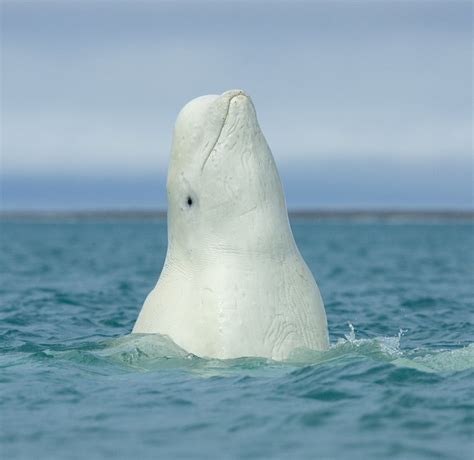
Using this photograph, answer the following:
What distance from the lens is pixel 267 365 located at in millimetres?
11227

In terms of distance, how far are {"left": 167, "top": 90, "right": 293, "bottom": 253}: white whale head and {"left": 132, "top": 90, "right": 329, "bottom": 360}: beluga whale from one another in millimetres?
11

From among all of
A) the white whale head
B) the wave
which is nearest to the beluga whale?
the white whale head

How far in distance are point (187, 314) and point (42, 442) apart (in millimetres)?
3044

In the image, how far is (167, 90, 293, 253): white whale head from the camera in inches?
453

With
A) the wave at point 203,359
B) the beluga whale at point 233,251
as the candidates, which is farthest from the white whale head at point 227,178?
the wave at point 203,359

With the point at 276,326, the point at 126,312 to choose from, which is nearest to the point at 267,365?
the point at 276,326

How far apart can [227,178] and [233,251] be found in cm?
78

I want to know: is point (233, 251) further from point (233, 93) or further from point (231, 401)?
point (231, 401)

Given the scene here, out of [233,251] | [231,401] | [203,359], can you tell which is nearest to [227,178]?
[233,251]

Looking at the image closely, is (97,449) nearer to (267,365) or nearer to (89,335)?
(267,365)

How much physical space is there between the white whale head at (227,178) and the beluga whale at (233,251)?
11 mm

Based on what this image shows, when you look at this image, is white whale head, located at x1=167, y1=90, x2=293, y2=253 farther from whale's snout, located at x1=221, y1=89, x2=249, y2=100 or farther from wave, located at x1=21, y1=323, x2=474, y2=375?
wave, located at x1=21, y1=323, x2=474, y2=375

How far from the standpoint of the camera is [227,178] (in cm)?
1153

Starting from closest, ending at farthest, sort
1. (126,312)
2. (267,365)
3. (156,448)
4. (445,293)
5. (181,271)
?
(156,448), (267,365), (181,271), (126,312), (445,293)
